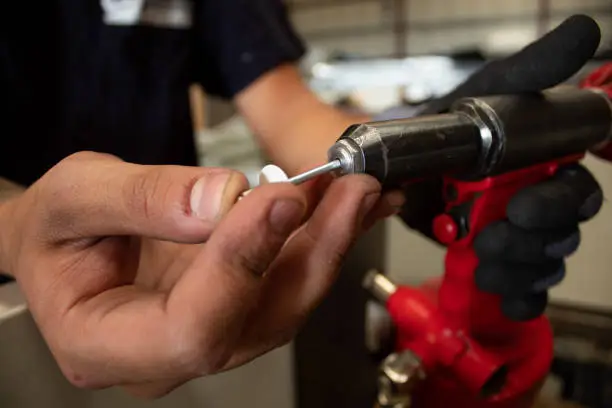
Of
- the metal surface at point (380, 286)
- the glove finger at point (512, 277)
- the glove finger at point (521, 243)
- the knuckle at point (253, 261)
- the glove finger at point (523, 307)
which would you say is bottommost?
the metal surface at point (380, 286)

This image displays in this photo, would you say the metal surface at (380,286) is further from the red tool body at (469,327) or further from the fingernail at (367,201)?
the fingernail at (367,201)

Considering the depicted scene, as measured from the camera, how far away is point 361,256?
477 millimetres

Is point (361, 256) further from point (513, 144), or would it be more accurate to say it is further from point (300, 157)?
point (513, 144)

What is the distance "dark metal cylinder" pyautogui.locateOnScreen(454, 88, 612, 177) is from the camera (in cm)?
24

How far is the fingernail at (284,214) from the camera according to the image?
6.4 inches

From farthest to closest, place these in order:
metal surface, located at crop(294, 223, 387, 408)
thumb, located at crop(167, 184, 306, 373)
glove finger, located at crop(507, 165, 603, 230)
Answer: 1. metal surface, located at crop(294, 223, 387, 408)
2. glove finger, located at crop(507, 165, 603, 230)
3. thumb, located at crop(167, 184, 306, 373)

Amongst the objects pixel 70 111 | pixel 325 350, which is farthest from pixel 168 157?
pixel 325 350

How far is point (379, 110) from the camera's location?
2.59ft

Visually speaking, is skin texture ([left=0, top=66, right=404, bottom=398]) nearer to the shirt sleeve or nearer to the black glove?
the black glove

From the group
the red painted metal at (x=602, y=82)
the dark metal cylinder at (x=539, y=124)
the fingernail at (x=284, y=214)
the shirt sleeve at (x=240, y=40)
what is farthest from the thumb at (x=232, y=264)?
the shirt sleeve at (x=240, y=40)

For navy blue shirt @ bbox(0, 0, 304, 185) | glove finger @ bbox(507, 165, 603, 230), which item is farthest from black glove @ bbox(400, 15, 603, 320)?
navy blue shirt @ bbox(0, 0, 304, 185)

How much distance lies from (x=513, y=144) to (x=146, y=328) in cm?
16

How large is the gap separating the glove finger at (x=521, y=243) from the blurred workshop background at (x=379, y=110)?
13cm

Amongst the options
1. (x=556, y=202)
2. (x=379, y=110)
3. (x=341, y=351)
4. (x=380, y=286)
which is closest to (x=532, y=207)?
(x=556, y=202)
